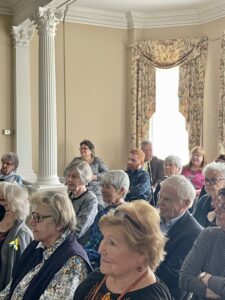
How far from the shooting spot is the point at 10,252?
288 cm

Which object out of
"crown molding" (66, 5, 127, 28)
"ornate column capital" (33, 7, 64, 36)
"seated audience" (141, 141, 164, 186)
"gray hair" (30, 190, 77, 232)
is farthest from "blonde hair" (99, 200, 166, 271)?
"crown molding" (66, 5, 127, 28)

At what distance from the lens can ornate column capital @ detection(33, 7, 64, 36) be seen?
651 centimetres

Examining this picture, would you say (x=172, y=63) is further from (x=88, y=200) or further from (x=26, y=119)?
(x=88, y=200)

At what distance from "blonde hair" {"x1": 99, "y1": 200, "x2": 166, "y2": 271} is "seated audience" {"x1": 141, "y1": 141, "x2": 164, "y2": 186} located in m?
4.96

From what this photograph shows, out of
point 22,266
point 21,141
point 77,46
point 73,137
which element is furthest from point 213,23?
point 22,266

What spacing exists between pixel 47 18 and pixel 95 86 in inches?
76.6

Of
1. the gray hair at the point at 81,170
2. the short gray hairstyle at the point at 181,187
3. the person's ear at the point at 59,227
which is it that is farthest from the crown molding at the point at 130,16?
the person's ear at the point at 59,227

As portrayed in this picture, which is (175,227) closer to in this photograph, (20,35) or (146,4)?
(20,35)

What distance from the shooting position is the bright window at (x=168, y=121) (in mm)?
8172

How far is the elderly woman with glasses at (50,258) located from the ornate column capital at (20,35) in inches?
218

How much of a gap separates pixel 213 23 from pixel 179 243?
19.0ft

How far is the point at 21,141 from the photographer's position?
7590 millimetres

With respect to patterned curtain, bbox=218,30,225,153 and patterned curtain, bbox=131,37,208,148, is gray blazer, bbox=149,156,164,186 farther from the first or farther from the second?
patterned curtain, bbox=131,37,208,148

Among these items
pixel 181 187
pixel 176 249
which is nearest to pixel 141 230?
pixel 176 249
